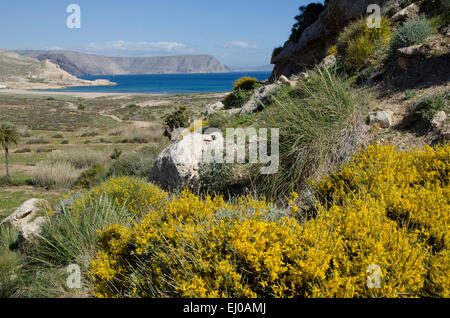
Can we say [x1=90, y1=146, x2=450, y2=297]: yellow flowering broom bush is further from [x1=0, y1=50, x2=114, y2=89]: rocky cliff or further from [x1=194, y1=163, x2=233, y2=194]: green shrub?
[x1=0, y1=50, x2=114, y2=89]: rocky cliff

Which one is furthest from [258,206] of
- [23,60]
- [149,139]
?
[23,60]

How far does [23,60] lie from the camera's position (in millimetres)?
148625

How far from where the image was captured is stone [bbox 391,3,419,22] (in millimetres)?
9211

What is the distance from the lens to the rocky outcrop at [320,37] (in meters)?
14.1

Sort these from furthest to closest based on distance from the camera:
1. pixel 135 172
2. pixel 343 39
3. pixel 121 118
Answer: pixel 121 118 < pixel 135 172 < pixel 343 39

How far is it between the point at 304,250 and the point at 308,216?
4.69 feet

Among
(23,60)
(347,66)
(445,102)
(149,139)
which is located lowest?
(149,139)

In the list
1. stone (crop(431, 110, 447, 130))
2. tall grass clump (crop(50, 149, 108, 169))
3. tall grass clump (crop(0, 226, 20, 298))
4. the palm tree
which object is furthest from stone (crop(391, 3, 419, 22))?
the palm tree

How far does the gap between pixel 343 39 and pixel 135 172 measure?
28.1ft

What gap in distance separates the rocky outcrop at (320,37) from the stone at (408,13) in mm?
3309

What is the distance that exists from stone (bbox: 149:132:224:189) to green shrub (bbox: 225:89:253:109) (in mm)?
7564

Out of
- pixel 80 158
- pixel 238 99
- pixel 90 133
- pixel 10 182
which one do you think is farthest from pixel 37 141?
pixel 238 99

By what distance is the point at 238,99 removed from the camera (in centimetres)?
1496
